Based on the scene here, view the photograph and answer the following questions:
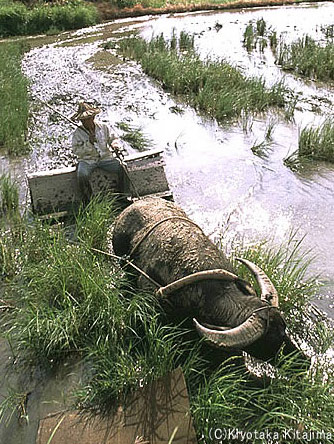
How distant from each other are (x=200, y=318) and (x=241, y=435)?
761 mm

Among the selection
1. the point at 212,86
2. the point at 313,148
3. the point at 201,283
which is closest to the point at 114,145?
the point at 201,283

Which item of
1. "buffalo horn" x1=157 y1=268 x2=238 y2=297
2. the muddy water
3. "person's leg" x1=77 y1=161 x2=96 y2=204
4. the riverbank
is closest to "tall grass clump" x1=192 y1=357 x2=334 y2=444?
"buffalo horn" x1=157 y1=268 x2=238 y2=297

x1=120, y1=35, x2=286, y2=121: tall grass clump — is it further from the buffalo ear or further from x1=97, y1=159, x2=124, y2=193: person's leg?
the buffalo ear

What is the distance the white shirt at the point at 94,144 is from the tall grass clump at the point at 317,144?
3.17m

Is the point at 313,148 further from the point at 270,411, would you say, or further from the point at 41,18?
the point at 41,18

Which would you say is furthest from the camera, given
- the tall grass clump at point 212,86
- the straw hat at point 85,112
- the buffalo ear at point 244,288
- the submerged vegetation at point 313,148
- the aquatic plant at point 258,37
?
the aquatic plant at point 258,37

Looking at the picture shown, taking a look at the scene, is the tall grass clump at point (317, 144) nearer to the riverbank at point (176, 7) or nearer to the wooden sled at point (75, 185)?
the wooden sled at point (75, 185)

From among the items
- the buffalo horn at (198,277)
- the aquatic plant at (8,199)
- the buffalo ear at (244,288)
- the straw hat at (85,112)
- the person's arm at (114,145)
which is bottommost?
the aquatic plant at (8,199)

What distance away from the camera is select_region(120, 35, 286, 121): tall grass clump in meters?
7.88

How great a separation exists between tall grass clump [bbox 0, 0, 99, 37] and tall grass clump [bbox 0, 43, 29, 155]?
7336 millimetres

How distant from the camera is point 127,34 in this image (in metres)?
15.5

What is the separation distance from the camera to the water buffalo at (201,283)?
2.47 metres

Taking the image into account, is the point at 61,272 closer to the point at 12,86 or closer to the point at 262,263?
the point at 262,263

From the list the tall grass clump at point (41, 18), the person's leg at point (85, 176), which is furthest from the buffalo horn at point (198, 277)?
the tall grass clump at point (41, 18)
